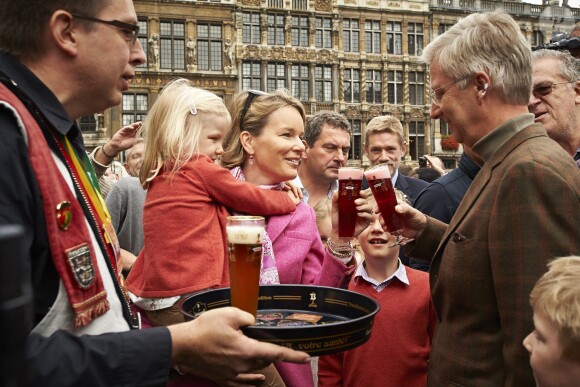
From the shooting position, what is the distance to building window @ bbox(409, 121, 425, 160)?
2569 centimetres

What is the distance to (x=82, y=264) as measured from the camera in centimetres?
122

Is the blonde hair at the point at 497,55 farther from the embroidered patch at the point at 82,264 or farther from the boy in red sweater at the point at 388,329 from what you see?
the embroidered patch at the point at 82,264

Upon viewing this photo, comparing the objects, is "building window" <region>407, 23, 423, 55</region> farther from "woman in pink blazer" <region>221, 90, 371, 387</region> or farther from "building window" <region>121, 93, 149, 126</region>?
"woman in pink blazer" <region>221, 90, 371, 387</region>

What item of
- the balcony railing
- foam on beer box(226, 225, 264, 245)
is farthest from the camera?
the balcony railing

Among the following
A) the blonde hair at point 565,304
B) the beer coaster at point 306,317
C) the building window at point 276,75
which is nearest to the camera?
the blonde hair at point 565,304

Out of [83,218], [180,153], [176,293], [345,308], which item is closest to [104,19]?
[83,218]

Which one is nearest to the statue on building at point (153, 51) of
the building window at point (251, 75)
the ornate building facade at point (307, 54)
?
the ornate building facade at point (307, 54)

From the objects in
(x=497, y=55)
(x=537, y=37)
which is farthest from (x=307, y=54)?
(x=497, y=55)

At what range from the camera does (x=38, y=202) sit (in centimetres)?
117

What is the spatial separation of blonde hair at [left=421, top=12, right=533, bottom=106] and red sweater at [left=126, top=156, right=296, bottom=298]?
0.92m

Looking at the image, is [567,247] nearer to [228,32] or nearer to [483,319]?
[483,319]

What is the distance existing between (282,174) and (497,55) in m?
1.02

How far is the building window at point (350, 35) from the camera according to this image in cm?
2503

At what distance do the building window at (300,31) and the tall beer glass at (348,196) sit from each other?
22.7 metres
